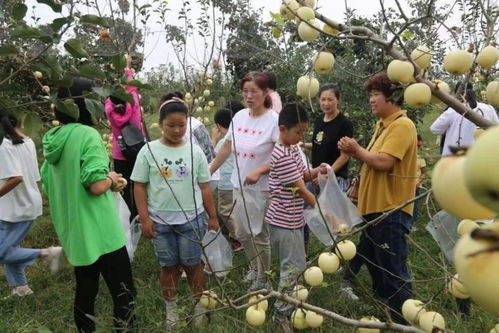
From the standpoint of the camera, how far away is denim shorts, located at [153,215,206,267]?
261 cm

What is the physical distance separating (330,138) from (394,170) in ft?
3.14

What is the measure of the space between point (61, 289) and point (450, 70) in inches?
121

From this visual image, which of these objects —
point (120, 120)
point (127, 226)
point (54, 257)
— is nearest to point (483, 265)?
point (127, 226)

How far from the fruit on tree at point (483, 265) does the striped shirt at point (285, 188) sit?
7.08ft

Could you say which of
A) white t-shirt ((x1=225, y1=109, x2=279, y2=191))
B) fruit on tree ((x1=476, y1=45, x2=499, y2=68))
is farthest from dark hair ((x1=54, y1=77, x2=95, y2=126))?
fruit on tree ((x1=476, y1=45, x2=499, y2=68))

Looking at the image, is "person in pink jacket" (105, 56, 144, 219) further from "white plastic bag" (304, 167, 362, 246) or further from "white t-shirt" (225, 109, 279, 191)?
"white plastic bag" (304, 167, 362, 246)

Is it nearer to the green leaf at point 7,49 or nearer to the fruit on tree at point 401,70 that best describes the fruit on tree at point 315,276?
the fruit on tree at point 401,70

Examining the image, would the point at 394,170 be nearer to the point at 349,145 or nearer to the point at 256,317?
the point at 349,145

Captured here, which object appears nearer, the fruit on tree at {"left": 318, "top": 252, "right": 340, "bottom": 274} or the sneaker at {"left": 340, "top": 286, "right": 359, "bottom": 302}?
the fruit on tree at {"left": 318, "top": 252, "right": 340, "bottom": 274}

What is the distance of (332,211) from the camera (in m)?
2.52

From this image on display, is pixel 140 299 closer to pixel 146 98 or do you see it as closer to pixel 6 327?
pixel 6 327

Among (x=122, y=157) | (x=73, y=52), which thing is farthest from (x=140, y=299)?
(x=73, y=52)

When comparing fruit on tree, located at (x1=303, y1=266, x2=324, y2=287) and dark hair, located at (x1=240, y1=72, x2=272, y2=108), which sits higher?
dark hair, located at (x1=240, y1=72, x2=272, y2=108)

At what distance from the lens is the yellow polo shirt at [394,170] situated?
90.5 inches
